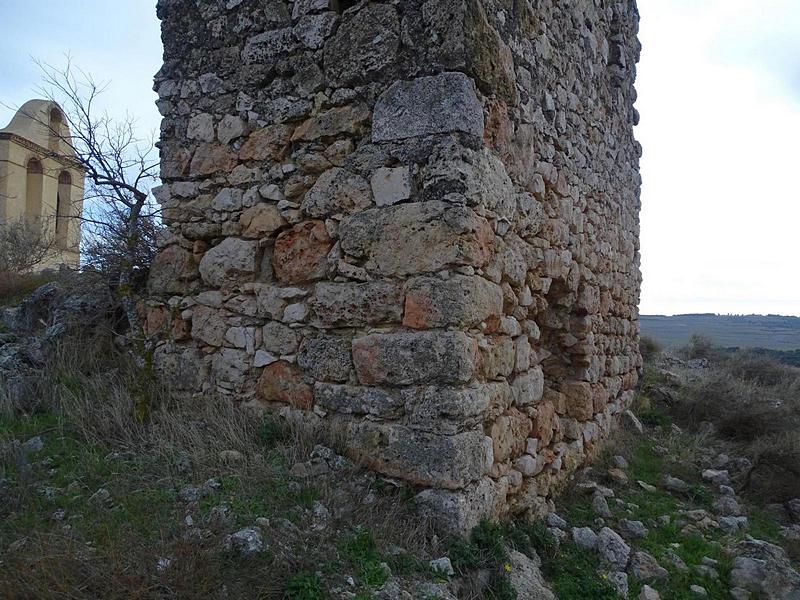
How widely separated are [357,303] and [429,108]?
3.36 feet

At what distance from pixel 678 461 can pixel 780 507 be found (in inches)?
32.0

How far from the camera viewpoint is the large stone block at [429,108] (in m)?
2.93

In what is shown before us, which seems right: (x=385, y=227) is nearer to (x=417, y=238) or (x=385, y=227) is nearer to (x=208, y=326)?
(x=417, y=238)

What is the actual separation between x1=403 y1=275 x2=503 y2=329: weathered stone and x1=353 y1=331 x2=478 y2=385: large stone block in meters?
0.06

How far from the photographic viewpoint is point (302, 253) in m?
3.33

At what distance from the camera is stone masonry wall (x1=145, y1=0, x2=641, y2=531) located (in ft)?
9.48

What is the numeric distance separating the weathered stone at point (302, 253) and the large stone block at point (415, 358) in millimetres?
508

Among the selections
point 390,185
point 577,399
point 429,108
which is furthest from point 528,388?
point 429,108

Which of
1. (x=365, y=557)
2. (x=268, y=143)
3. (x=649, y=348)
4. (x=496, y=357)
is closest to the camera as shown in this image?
(x=365, y=557)

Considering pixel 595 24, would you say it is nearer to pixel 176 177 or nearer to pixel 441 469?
pixel 176 177

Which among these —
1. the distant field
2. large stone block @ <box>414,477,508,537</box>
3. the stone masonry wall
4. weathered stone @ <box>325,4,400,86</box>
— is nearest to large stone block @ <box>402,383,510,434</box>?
the stone masonry wall

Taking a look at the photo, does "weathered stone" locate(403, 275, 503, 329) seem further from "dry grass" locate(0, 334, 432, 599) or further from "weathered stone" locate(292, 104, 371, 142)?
"weathered stone" locate(292, 104, 371, 142)

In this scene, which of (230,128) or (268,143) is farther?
(230,128)

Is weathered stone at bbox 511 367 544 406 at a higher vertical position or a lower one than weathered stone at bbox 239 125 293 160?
lower
